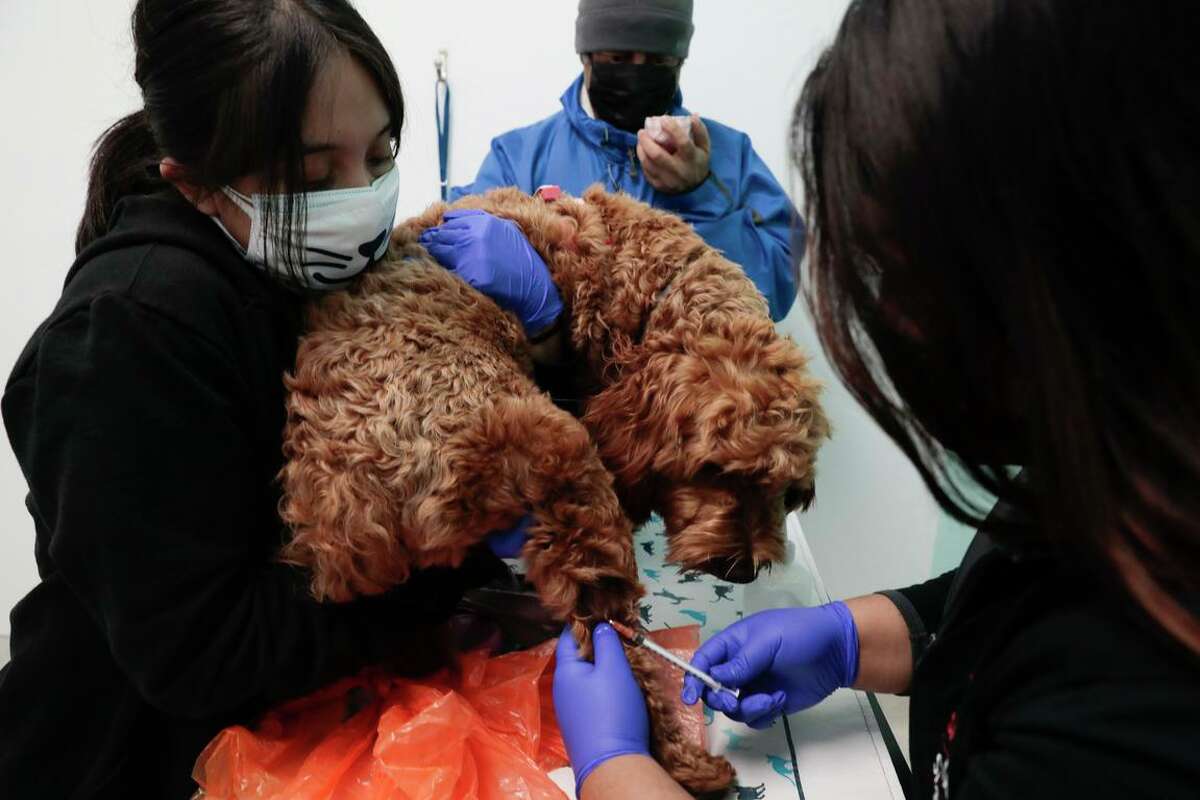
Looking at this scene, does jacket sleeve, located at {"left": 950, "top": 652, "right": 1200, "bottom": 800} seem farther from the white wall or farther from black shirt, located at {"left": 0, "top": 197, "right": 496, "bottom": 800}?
the white wall

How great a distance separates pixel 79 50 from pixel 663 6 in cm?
192

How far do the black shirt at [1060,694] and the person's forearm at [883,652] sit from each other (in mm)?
409

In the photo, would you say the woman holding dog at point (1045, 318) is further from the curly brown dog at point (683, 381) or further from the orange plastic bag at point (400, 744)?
the orange plastic bag at point (400, 744)

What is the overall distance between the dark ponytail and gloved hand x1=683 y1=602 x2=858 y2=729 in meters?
1.00

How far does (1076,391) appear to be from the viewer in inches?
20.3

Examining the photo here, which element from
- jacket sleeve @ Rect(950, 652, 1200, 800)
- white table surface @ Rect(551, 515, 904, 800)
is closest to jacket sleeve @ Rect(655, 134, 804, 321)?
white table surface @ Rect(551, 515, 904, 800)

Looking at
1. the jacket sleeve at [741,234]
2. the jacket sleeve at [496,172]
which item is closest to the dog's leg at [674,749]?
the jacket sleeve at [741,234]

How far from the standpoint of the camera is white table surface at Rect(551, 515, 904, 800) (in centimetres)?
102

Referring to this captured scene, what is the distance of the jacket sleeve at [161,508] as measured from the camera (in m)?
0.82

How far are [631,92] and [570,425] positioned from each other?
4.69 feet

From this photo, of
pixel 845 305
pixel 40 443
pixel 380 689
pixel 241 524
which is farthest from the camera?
pixel 380 689

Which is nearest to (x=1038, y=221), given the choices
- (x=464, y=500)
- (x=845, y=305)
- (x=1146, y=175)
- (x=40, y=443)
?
(x=1146, y=175)

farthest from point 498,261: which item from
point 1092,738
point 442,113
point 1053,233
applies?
point 442,113

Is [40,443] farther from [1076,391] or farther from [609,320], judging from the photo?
[1076,391]
